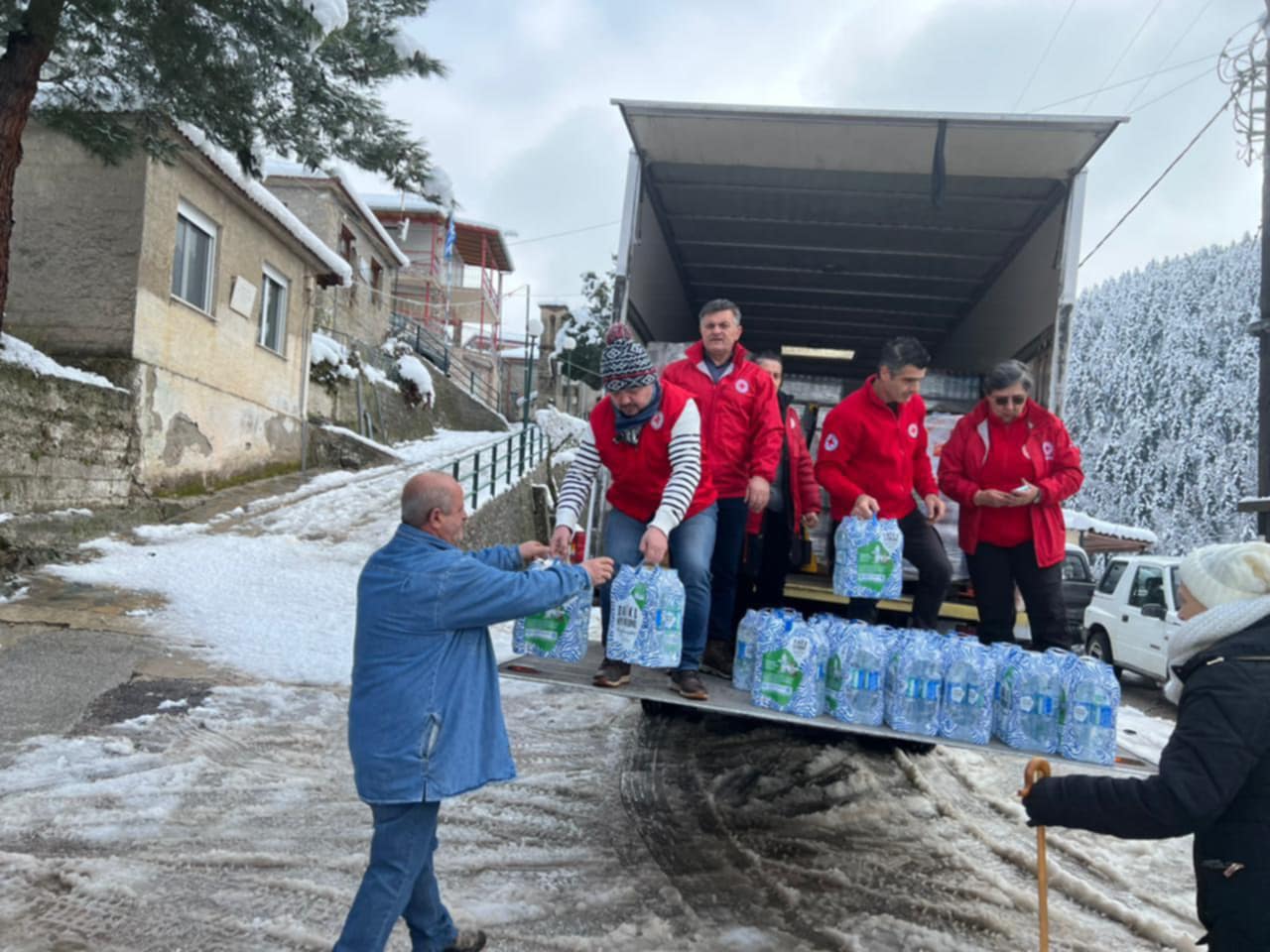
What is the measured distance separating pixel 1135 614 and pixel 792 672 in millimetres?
9499

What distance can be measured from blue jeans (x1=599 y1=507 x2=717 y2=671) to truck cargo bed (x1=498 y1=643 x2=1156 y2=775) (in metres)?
0.19

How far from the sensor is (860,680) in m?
3.20

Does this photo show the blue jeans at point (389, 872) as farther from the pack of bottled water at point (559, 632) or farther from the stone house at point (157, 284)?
the stone house at point (157, 284)

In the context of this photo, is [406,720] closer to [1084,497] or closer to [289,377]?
[289,377]

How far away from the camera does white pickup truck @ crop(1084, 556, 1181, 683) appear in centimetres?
1004

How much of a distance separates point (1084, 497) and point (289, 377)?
144 feet

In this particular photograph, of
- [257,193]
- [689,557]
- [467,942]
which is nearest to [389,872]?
[467,942]

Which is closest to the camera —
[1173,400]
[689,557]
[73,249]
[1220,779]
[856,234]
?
[1220,779]

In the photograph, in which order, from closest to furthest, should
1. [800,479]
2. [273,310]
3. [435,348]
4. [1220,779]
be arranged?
[1220,779]
[800,479]
[273,310]
[435,348]

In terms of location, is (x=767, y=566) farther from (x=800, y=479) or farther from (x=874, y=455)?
(x=874, y=455)

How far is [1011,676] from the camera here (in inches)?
124

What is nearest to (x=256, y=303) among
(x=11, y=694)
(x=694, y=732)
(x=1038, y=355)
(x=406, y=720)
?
(x=11, y=694)

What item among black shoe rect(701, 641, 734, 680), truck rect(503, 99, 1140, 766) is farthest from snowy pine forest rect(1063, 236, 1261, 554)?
black shoe rect(701, 641, 734, 680)

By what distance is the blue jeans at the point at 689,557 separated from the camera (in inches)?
145
